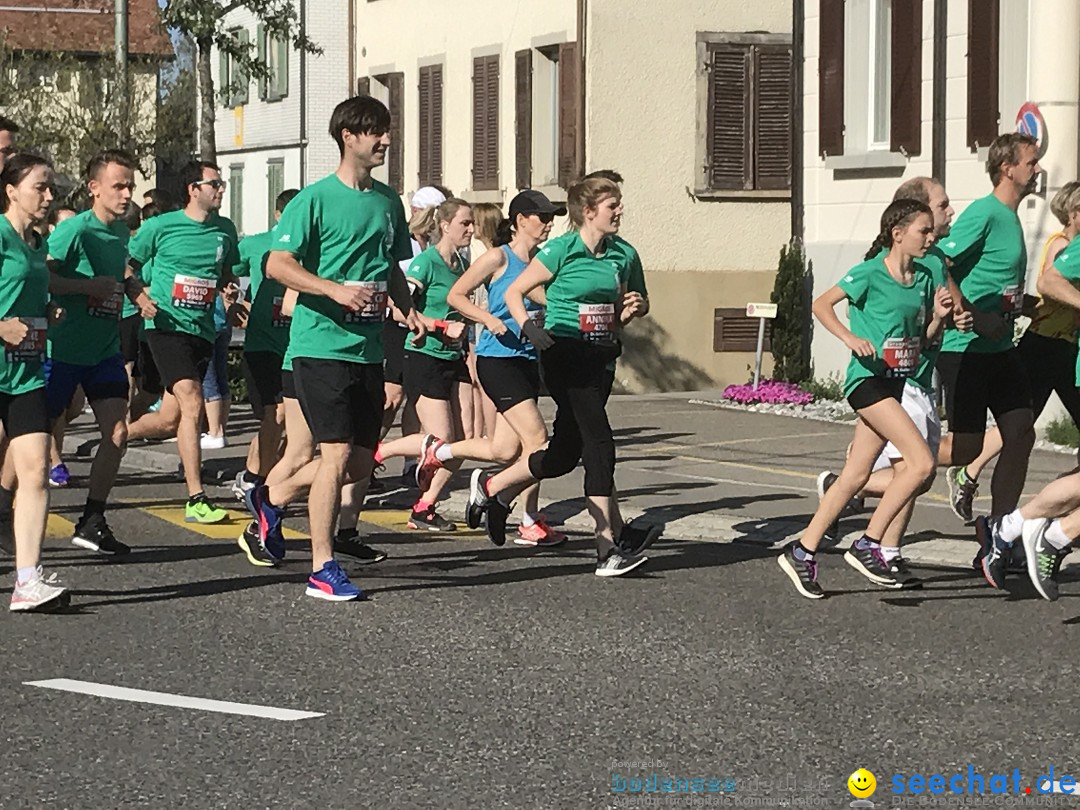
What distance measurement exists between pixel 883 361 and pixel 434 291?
12.3 feet

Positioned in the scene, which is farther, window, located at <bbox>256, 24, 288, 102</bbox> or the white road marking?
window, located at <bbox>256, 24, 288, 102</bbox>

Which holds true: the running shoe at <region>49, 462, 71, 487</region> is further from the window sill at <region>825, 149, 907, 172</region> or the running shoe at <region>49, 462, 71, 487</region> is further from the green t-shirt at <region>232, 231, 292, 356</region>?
the window sill at <region>825, 149, 907, 172</region>

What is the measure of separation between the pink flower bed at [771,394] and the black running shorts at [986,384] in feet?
34.7

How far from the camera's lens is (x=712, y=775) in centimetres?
676

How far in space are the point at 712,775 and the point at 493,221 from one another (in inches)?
274

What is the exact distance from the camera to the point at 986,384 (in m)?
11.3

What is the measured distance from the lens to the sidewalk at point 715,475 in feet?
42.9

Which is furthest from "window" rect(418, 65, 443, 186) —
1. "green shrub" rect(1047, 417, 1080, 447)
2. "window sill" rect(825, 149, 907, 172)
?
"green shrub" rect(1047, 417, 1080, 447)

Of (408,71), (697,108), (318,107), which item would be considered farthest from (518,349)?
(318,107)

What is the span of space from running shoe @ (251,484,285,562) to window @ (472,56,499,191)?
17797 millimetres

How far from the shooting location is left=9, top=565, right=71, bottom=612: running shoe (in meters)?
9.90

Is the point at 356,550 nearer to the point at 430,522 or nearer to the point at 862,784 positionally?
the point at 430,522

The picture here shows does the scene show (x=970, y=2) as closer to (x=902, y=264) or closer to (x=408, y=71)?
(x=902, y=264)

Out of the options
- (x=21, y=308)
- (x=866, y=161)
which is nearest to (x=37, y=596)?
(x=21, y=308)
